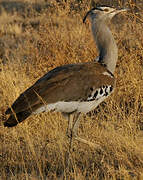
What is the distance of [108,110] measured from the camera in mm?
4266

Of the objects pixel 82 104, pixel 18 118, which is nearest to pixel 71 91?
pixel 82 104

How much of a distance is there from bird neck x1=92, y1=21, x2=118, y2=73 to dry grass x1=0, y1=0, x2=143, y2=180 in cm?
52

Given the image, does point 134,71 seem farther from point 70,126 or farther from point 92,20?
point 70,126

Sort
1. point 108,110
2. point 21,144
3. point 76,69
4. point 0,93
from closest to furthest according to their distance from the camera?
1. point 76,69
2. point 21,144
3. point 108,110
4. point 0,93

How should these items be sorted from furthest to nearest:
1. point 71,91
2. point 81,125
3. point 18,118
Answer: point 81,125
point 71,91
point 18,118

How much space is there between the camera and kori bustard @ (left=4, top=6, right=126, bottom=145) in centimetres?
321

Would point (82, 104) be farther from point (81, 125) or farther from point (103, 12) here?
point (103, 12)

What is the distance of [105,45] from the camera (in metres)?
3.74

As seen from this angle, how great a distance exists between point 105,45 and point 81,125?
842 mm

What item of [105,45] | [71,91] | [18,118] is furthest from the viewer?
[105,45]

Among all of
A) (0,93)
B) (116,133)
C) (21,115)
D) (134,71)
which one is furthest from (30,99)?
(134,71)

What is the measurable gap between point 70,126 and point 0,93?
1.34 m

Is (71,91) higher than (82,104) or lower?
higher

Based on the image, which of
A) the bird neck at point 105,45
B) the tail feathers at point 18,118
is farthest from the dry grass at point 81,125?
the bird neck at point 105,45
